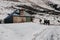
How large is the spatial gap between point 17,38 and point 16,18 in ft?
4.95

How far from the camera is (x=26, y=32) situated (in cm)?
230

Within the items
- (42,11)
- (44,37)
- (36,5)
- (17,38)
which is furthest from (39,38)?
(36,5)

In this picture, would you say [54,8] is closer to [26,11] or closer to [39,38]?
[26,11]

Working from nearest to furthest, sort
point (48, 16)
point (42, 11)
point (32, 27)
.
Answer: point (32, 27) → point (48, 16) → point (42, 11)

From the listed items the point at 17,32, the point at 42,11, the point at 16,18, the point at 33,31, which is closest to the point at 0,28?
the point at 17,32

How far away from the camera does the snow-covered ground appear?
7.07 feet

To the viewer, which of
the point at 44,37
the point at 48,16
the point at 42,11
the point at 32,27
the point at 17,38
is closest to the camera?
the point at 17,38

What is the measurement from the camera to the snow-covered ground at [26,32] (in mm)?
2154

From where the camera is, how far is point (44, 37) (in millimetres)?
2258

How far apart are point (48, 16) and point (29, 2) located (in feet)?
3.50

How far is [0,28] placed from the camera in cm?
234

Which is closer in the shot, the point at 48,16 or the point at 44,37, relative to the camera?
the point at 44,37

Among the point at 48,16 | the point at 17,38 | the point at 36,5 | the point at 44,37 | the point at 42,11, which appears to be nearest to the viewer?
the point at 17,38

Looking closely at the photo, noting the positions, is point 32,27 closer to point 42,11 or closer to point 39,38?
point 39,38
